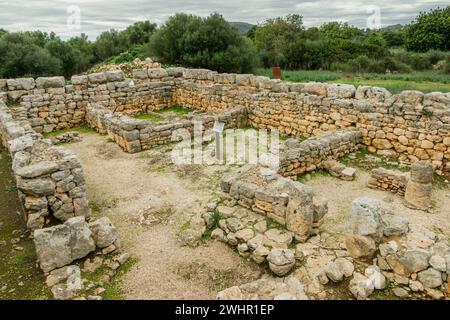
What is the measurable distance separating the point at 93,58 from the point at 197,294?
38.1m

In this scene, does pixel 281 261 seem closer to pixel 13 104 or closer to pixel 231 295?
pixel 231 295

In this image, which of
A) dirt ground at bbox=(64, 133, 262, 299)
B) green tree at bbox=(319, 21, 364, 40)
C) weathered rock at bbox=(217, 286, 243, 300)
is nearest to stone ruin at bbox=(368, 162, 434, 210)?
dirt ground at bbox=(64, 133, 262, 299)

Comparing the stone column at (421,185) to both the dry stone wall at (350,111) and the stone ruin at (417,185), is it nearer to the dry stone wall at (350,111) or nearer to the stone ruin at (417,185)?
the stone ruin at (417,185)

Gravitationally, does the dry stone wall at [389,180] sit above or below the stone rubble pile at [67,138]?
below

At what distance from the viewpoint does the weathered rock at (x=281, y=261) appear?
201 inches

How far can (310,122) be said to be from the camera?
1125 cm

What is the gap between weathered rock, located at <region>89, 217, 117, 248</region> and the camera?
18.4 ft

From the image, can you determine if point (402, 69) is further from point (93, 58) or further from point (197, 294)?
point (197, 294)

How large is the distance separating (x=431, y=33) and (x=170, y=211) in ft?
169

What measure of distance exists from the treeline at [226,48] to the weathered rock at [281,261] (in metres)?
19.2

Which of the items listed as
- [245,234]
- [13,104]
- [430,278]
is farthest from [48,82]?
[430,278]

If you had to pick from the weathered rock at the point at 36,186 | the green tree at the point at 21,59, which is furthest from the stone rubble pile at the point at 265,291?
the green tree at the point at 21,59
